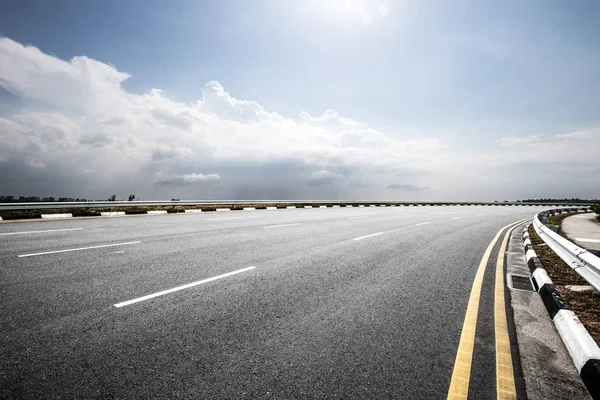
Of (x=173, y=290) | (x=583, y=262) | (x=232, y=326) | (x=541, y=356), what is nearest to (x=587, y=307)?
(x=583, y=262)

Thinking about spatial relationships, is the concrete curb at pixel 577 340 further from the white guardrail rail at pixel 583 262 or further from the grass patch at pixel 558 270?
the grass patch at pixel 558 270

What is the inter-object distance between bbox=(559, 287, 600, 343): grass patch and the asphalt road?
40.1 inches

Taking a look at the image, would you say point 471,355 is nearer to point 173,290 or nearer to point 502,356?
point 502,356

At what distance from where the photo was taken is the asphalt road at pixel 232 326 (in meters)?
2.34

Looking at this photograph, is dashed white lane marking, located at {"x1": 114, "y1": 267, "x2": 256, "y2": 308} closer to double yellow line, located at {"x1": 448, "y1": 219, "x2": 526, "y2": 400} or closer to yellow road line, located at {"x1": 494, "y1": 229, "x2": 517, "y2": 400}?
double yellow line, located at {"x1": 448, "y1": 219, "x2": 526, "y2": 400}

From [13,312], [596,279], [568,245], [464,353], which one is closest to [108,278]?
[13,312]

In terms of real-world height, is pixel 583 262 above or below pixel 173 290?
above

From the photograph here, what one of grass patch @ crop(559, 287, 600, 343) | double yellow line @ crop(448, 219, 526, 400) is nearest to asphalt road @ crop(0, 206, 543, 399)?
double yellow line @ crop(448, 219, 526, 400)

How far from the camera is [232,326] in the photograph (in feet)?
10.7

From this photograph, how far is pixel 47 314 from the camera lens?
11.1 feet

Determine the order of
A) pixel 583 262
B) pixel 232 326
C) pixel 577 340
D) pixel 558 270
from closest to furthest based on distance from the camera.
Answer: pixel 577 340, pixel 232 326, pixel 583 262, pixel 558 270

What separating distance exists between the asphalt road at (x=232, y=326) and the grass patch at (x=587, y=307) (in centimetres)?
102

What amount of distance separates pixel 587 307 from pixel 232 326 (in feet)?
16.3

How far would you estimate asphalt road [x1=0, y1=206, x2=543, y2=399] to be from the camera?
234 centimetres
